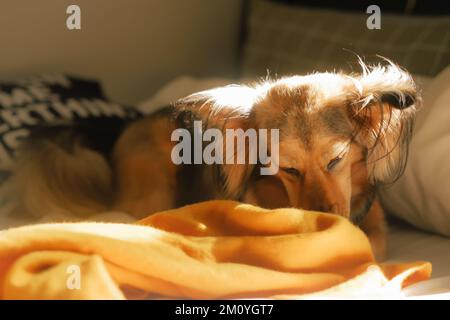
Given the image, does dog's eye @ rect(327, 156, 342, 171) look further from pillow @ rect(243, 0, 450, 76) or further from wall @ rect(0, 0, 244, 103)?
wall @ rect(0, 0, 244, 103)

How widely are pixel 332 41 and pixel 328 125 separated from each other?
2.26 ft

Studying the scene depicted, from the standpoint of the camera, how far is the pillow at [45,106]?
5.17 feet

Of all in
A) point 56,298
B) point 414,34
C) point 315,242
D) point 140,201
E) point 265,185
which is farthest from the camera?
point 414,34

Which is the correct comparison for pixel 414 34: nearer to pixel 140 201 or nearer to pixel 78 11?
pixel 140 201

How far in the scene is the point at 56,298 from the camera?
31.0 inches

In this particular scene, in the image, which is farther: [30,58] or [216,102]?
[30,58]

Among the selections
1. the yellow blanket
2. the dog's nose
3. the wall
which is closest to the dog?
the dog's nose

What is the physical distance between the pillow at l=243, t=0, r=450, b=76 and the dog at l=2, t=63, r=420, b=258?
9.0 inches

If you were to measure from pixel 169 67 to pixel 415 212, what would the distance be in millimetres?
1180

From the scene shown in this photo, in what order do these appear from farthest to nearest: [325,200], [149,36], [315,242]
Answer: [149,36]
[325,200]
[315,242]

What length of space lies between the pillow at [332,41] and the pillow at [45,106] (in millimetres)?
529

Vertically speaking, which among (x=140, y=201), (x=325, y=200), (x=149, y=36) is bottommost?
(x=140, y=201)

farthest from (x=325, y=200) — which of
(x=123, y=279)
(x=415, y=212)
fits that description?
(x=123, y=279)

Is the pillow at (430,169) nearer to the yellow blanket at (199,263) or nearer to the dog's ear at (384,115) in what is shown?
the dog's ear at (384,115)
